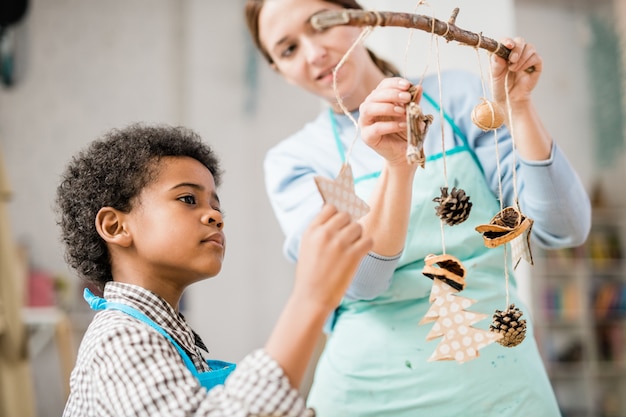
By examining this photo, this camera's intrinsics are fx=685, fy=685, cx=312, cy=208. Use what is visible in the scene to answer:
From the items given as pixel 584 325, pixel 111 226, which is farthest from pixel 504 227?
pixel 584 325

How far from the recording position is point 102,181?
36.8 inches

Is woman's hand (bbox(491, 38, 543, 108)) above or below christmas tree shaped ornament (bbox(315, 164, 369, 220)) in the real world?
above

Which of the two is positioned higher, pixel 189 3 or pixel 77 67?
pixel 189 3

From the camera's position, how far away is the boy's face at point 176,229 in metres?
0.85

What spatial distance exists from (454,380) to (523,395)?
94 millimetres

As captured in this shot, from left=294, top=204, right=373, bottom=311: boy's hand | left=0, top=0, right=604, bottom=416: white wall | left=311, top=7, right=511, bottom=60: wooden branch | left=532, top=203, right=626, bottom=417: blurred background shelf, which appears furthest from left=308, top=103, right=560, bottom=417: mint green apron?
left=532, top=203, right=626, bottom=417: blurred background shelf

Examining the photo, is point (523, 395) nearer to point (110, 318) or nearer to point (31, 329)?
point (110, 318)

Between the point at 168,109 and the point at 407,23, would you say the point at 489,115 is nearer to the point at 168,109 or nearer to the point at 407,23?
the point at 407,23

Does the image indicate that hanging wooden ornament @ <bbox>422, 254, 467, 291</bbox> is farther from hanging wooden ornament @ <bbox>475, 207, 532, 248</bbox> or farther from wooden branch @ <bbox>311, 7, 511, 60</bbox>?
wooden branch @ <bbox>311, 7, 511, 60</bbox>

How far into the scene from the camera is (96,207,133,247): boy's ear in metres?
0.89

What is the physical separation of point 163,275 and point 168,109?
340 cm

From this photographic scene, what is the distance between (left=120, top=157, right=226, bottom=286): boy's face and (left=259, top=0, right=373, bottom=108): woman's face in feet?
0.96

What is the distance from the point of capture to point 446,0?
1.13 metres

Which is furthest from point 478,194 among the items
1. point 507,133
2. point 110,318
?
point 110,318
